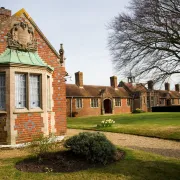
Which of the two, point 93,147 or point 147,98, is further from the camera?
point 147,98

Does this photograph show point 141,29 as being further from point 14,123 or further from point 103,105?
point 103,105

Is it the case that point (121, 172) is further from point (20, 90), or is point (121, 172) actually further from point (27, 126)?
point (20, 90)

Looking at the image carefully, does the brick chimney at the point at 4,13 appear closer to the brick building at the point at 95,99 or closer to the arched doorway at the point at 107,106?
the brick building at the point at 95,99

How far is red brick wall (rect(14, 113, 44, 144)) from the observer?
970cm

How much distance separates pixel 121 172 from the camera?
19.8 ft

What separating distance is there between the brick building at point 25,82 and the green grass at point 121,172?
2.69 m

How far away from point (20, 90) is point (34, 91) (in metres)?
0.65

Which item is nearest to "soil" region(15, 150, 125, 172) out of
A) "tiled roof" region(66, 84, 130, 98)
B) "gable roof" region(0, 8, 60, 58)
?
"gable roof" region(0, 8, 60, 58)

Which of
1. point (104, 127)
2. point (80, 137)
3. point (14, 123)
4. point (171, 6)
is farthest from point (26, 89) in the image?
point (171, 6)

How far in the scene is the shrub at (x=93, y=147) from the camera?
676 cm

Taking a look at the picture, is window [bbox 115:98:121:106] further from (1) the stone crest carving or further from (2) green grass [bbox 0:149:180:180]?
(2) green grass [bbox 0:149:180:180]

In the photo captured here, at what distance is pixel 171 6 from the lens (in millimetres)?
17375

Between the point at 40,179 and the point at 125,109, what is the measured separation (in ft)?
132

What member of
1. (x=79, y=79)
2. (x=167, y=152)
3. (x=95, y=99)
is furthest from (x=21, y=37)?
(x=95, y=99)
